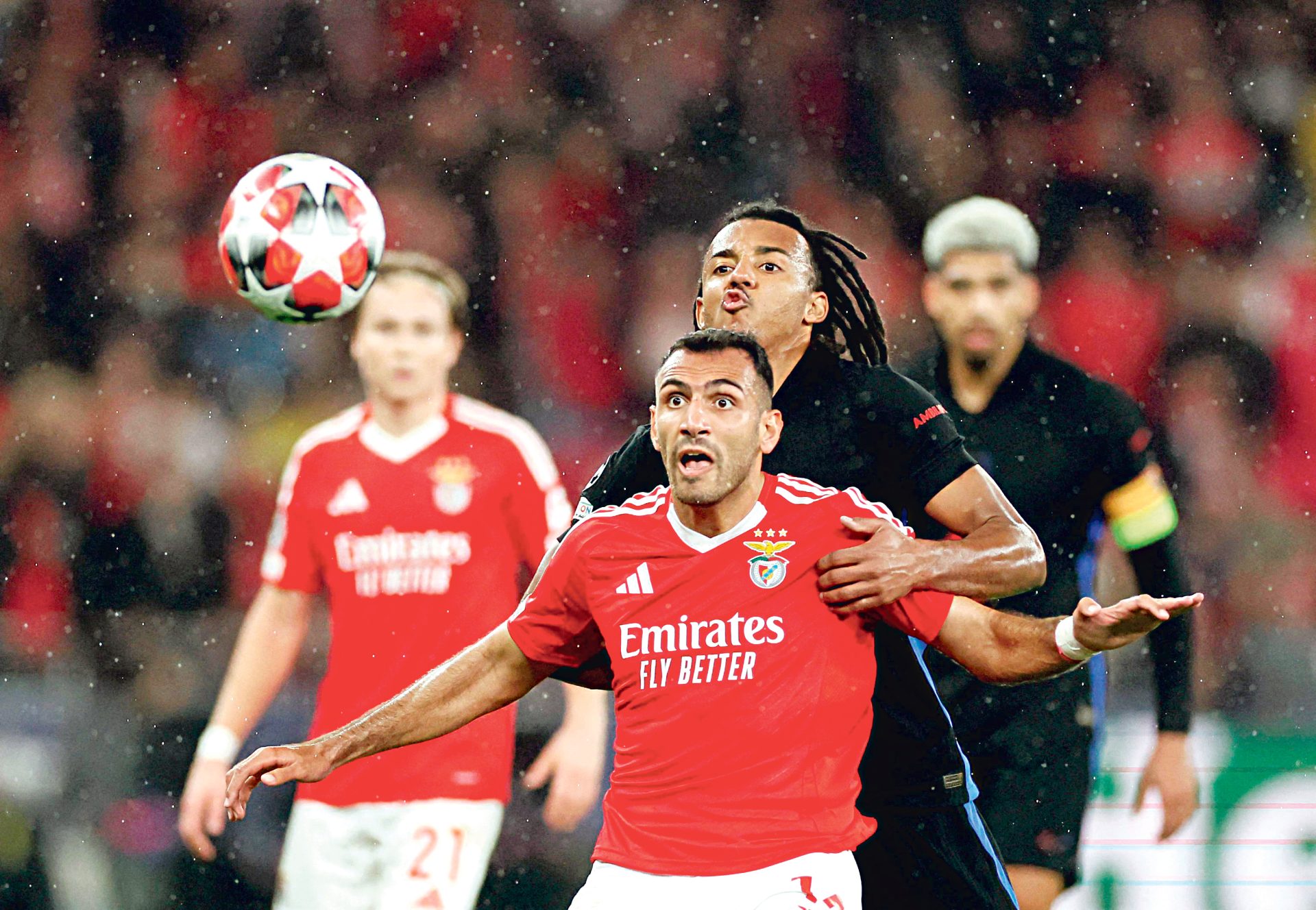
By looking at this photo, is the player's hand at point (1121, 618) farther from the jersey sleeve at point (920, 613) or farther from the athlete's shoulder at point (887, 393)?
the athlete's shoulder at point (887, 393)

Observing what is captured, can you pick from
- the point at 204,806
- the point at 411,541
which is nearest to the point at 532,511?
the point at 411,541

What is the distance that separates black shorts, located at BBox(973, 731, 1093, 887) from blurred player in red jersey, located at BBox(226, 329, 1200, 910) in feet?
4.56

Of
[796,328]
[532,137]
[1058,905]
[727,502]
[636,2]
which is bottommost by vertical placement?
[1058,905]

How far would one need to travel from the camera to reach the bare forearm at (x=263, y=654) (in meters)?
5.35

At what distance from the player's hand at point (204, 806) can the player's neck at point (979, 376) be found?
2.78 meters

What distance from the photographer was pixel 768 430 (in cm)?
293

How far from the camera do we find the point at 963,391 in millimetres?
4645

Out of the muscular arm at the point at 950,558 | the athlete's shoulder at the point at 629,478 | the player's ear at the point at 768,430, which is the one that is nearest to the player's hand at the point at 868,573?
the muscular arm at the point at 950,558

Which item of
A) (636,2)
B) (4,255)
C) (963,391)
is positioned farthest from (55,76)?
(963,391)

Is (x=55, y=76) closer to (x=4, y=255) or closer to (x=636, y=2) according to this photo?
(x=4, y=255)

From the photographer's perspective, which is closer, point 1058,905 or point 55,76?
point 1058,905

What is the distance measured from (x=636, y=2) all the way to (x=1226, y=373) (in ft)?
10.6

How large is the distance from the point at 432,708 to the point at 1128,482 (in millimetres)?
2336

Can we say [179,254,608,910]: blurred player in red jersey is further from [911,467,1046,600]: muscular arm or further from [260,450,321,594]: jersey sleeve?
[911,467,1046,600]: muscular arm
